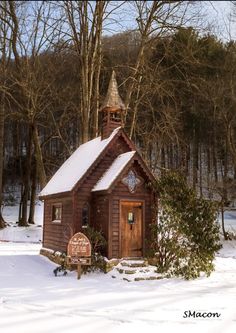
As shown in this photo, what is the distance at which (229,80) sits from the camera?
3006 centimetres

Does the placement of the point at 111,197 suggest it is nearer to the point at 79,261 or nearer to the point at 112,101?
the point at 79,261

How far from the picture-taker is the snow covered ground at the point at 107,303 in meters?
8.08

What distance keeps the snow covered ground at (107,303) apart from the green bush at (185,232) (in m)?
0.62

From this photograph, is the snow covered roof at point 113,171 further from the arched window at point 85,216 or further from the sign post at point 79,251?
the sign post at point 79,251

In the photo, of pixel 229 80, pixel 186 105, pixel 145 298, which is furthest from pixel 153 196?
pixel 186 105

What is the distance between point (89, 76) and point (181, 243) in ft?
44.4

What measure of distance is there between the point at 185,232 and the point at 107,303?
5.04 metres

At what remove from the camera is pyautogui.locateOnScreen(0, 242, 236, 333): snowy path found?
8.09 meters

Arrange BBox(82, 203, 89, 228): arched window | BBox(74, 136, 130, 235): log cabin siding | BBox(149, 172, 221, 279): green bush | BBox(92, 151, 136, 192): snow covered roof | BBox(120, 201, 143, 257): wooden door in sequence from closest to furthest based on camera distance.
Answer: BBox(149, 172, 221, 279): green bush < BBox(92, 151, 136, 192): snow covered roof < BBox(120, 201, 143, 257): wooden door < BBox(74, 136, 130, 235): log cabin siding < BBox(82, 203, 89, 228): arched window

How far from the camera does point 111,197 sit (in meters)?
15.2

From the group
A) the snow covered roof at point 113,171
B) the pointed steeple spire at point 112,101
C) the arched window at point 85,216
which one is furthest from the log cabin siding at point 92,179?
Result: the pointed steeple spire at point 112,101

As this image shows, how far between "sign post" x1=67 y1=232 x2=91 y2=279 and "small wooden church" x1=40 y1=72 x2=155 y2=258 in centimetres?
139

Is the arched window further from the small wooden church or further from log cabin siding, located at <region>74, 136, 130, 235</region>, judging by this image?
log cabin siding, located at <region>74, 136, 130, 235</region>

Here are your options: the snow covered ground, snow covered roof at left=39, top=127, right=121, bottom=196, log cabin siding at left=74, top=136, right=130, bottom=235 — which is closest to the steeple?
snow covered roof at left=39, top=127, right=121, bottom=196
